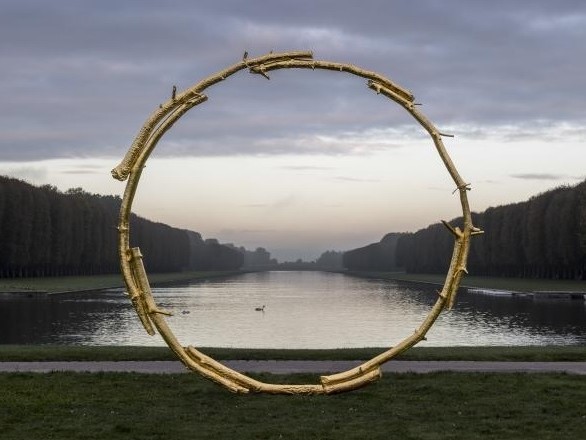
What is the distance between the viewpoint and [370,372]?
13.0 m

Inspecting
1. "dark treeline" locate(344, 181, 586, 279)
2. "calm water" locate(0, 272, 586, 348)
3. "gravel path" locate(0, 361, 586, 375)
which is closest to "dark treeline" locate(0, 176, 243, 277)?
"calm water" locate(0, 272, 586, 348)

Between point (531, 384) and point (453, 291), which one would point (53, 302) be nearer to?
point (531, 384)

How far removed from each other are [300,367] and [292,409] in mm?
5349

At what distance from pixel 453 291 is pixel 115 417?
651cm

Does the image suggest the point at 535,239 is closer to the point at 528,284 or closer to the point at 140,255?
the point at 528,284

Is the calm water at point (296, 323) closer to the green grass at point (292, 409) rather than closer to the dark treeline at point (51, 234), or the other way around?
the green grass at point (292, 409)

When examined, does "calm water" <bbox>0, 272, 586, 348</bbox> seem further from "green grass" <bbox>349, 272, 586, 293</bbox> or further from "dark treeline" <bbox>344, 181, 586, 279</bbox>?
"dark treeline" <bbox>344, 181, 586, 279</bbox>

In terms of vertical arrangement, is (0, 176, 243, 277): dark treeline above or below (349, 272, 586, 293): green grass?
above

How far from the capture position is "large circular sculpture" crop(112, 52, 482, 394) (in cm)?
1290

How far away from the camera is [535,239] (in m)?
93.2

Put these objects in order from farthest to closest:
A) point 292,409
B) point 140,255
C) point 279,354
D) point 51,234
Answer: point 51,234 → point 279,354 → point 292,409 → point 140,255

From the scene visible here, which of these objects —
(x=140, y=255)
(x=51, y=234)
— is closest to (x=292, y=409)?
(x=140, y=255)

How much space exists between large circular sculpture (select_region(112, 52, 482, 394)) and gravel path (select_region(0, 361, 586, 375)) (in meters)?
7.48

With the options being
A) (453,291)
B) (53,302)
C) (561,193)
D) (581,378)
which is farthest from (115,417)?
(561,193)
